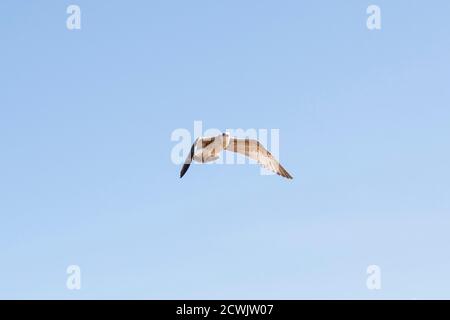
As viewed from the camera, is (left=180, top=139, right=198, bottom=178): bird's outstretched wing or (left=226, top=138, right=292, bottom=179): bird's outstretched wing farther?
(left=226, top=138, right=292, bottom=179): bird's outstretched wing

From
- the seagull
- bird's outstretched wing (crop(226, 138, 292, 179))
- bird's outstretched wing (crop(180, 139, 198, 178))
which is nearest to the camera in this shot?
the seagull

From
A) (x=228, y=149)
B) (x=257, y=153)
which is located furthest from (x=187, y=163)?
(x=257, y=153)

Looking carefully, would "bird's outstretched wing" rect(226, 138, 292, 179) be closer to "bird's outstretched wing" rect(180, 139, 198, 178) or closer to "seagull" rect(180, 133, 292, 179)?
"seagull" rect(180, 133, 292, 179)

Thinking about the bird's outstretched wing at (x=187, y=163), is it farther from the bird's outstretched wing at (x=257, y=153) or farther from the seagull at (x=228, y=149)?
the bird's outstretched wing at (x=257, y=153)

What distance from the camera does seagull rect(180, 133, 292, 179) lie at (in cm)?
2839

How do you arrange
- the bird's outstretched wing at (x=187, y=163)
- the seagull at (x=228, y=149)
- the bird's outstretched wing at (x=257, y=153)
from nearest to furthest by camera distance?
the seagull at (x=228, y=149), the bird's outstretched wing at (x=187, y=163), the bird's outstretched wing at (x=257, y=153)

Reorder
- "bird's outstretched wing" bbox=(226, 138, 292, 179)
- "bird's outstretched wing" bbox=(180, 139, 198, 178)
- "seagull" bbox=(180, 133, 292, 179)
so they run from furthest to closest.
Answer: "bird's outstretched wing" bbox=(226, 138, 292, 179) < "bird's outstretched wing" bbox=(180, 139, 198, 178) < "seagull" bbox=(180, 133, 292, 179)

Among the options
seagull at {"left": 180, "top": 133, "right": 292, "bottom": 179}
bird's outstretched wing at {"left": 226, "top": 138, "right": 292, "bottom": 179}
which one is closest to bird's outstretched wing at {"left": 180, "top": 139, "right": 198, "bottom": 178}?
seagull at {"left": 180, "top": 133, "right": 292, "bottom": 179}

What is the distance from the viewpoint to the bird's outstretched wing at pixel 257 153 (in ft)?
103

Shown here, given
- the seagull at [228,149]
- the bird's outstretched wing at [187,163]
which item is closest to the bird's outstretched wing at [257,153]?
the seagull at [228,149]

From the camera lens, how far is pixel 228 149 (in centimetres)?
3139

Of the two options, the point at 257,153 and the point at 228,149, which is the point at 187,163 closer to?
the point at 228,149
